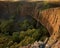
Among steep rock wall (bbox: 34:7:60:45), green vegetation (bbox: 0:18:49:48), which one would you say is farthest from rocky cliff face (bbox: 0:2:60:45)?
green vegetation (bbox: 0:18:49:48)

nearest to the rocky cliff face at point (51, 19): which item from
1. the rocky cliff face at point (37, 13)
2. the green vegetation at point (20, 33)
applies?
the rocky cliff face at point (37, 13)

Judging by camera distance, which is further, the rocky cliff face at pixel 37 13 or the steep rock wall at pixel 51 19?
the rocky cliff face at pixel 37 13

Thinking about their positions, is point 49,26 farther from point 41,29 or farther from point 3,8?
point 3,8

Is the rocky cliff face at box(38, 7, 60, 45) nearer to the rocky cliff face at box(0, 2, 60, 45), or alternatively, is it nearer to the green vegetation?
the rocky cliff face at box(0, 2, 60, 45)

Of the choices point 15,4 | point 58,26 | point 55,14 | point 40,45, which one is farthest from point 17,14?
point 40,45

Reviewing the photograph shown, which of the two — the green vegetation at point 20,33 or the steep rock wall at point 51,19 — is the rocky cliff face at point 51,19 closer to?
the steep rock wall at point 51,19

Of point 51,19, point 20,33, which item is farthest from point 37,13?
point 20,33

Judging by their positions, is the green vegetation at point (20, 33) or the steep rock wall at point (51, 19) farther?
the green vegetation at point (20, 33)

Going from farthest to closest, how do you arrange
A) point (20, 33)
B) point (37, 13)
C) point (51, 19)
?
point (37, 13)
point (20, 33)
point (51, 19)

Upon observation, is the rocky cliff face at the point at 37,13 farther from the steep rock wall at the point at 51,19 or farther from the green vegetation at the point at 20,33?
the green vegetation at the point at 20,33

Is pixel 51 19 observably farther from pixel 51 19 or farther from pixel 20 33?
pixel 20 33

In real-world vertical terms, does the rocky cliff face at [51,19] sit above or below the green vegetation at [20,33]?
above
